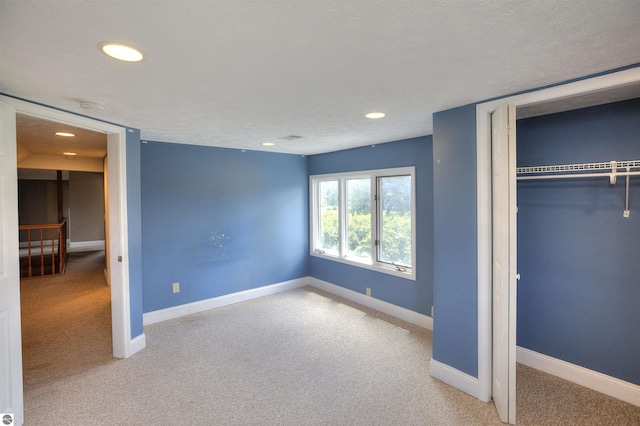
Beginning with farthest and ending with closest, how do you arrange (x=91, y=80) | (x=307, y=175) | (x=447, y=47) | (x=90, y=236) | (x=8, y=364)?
(x=90, y=236) → (x=307, y=175) → (x=8, y=364) → (x=91, y=80) → (x=447, y=47)

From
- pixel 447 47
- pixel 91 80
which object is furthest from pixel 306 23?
pixel 91 80

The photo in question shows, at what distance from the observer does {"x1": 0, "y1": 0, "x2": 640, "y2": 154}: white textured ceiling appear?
116cm

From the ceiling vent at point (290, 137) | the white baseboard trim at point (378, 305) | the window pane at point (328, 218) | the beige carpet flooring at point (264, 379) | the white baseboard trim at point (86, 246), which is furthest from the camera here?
the white baseboard trim at point (86, 246)

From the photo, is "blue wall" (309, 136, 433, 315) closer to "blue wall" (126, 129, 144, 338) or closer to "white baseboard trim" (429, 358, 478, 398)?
"white baseboard trim" (429, 358, 478, 398)

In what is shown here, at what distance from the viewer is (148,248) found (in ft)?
12.5

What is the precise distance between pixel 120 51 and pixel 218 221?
3.09m

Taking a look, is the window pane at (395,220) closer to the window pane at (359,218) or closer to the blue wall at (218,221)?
the window pane at (359,218)

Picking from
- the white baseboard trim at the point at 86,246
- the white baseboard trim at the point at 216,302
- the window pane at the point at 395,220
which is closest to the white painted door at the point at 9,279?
the white baseboard trim at the point at 216,302

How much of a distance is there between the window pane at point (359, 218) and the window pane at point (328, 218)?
265mm

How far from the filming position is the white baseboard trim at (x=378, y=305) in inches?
146

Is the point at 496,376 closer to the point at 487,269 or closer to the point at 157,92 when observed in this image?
the point at 487,269

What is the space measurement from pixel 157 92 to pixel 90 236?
32.6 feet

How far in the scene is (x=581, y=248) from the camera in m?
2.54

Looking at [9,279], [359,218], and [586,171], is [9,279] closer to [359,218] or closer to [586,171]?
[359,218]
